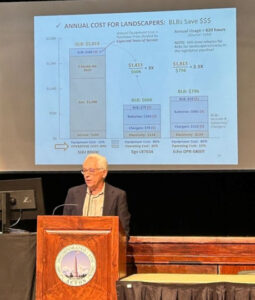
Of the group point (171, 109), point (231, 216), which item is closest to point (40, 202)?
point (171, 109)

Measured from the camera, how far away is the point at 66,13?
17.6 ft

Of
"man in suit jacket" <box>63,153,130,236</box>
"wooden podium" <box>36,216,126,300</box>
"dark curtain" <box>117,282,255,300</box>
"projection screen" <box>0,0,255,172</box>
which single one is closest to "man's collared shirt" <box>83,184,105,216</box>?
"man in suit jacket" <box>63,153,130,236</box>

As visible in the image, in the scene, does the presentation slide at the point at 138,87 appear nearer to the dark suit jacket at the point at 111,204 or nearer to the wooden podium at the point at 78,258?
the dark suit jacket at the point at 111,204

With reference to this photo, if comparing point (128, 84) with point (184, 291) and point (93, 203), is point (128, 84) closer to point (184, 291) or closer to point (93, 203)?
point (93, 203)

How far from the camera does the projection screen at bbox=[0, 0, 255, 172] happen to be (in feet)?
17.0

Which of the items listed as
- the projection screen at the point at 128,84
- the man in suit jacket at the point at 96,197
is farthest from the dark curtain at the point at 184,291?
the projection screen at the point at 128,84

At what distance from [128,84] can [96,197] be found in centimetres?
159

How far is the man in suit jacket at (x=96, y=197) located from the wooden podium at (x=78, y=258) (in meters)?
0.95

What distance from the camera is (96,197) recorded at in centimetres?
400

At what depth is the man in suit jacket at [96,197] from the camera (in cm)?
392

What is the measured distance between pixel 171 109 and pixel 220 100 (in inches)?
16.5

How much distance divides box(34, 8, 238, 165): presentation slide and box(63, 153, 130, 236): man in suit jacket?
4.35ft

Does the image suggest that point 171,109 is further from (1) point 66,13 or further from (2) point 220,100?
(1) point 66,13

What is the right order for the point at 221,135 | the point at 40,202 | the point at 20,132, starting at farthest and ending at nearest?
the point at 20,132 → the point at 221,135 → the point at 40,202
